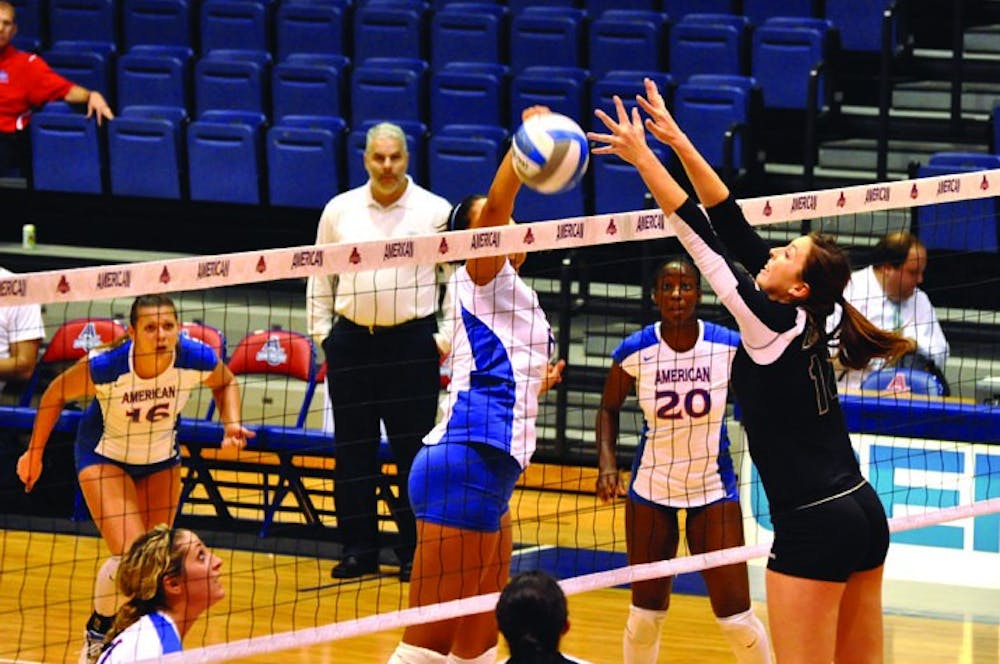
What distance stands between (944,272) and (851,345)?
7.05 meters

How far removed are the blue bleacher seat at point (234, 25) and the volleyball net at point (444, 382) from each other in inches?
99.7

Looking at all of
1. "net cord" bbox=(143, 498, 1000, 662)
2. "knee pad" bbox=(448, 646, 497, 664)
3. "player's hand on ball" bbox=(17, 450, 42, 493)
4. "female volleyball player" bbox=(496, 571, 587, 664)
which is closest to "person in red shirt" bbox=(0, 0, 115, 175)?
"player's hand on ball" bbox=(17, 450, 42, 493)

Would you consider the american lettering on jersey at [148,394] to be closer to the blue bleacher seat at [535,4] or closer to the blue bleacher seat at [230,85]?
the blue bleacher seat at [230,85]

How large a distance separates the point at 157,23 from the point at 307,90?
1941 mm

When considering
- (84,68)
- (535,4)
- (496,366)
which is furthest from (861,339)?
(84,68)

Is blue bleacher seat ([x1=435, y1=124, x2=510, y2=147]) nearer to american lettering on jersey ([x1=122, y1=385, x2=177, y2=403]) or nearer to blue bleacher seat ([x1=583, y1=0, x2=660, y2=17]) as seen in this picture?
blue bleacher seat ([x1=583, y1=0, x2=660, y2=17])

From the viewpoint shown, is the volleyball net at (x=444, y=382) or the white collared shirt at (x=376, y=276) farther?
the white collared shirt at (x=376, y=276)

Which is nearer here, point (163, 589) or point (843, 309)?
point (163, 589)

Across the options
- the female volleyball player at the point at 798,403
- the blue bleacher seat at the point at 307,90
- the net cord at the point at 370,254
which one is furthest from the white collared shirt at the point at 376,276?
the blue bleacher seat at the point at 307,90

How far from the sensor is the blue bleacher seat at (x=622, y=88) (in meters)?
13.1

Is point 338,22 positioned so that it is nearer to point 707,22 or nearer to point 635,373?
point 707,22

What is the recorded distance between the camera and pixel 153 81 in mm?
14453

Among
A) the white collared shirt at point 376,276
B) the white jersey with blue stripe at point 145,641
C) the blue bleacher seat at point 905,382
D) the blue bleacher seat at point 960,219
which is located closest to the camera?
the white jersey with blue stripe at point 145,641

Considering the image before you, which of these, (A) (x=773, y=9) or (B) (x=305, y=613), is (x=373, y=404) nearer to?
(B) (x=305, y=613)
